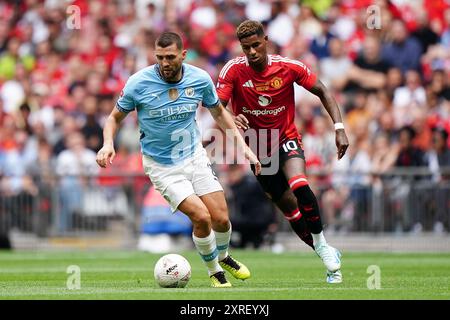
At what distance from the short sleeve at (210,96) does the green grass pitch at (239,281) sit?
2.00 m

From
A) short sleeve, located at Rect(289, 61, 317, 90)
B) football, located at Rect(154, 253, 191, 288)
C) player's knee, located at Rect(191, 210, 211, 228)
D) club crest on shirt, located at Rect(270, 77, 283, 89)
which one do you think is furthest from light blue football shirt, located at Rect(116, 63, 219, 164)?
short sleeve, located at Rect(289, 61, 317, 90)

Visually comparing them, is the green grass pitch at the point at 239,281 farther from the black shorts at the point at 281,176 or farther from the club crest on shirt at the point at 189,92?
the club crest on shirt at the point at 189,92

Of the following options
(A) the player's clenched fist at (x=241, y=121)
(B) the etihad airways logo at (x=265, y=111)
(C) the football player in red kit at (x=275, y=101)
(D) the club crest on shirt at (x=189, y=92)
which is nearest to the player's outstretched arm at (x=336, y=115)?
(C) the football player in red kit at (x=275, y=101)

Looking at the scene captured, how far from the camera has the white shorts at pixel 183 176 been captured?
40.6ft

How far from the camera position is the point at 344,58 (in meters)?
24.4

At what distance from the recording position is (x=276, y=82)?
13750mm

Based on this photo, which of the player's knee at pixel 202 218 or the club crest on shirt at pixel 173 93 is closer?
the player's knee at pixel 202 218

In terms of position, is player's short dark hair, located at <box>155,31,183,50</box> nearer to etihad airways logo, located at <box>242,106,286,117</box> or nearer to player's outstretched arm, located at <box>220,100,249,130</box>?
player's outstretched arm, located at <box>220,100,249,130</box>

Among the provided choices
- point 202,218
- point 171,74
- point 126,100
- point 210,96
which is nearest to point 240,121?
point 210,96

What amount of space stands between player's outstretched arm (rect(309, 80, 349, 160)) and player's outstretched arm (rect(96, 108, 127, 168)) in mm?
2459

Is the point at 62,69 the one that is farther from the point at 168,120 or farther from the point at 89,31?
the point at 168,120

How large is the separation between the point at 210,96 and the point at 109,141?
139 cm

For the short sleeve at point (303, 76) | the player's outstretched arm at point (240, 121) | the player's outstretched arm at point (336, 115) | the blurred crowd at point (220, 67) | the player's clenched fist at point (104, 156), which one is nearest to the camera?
the player's clenched fist at point (104, 156)

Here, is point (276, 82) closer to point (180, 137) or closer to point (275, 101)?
point (275, 101)
